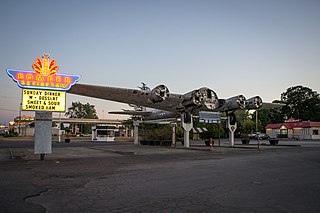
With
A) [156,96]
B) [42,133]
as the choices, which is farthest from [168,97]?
[42,133]

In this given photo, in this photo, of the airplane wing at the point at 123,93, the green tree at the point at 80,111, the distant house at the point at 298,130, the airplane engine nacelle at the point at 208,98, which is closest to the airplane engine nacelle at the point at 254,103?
the airplane engine nacelle at the point at 208,98

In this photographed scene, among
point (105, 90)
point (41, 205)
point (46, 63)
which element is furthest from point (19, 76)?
point (41, 205)

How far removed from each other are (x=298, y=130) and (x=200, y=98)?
49.2 metres

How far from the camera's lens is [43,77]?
1658 cm

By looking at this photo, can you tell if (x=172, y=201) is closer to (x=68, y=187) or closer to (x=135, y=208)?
(x=135, y=208)

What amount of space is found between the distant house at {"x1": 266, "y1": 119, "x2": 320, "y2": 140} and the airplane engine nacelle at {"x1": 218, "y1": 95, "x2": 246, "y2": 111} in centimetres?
3949

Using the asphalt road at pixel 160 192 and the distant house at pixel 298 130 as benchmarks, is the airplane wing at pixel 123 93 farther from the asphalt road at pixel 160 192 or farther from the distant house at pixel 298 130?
the distant house at pixel 298 130

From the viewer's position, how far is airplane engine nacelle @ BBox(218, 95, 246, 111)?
3014 centimetres

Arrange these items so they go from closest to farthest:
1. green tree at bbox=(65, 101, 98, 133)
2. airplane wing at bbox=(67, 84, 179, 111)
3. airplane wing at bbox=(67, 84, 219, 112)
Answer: airplane wing at bbox=(67, 84, 179, 111) → airplane wing at bbox=(67, 84, 219, 112) → green tree at bbox=(65, 101, 98, 133)

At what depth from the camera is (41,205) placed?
6.00m

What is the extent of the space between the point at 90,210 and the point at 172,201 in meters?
1.84

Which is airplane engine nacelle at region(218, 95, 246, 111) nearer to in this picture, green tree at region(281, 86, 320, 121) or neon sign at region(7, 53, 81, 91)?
neon sign at region(7, 53, 81, 91)

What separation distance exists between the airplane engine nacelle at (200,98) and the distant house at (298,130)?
4419cm

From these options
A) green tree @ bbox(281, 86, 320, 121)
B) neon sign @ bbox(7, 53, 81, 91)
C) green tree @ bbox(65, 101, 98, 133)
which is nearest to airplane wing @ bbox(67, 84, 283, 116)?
neon sign @ bbox(7, 53, 81, 91)
